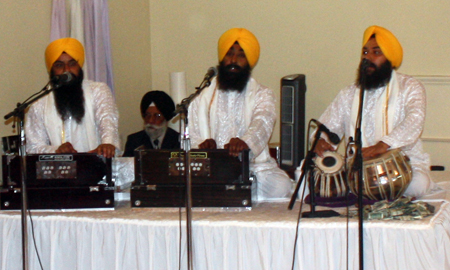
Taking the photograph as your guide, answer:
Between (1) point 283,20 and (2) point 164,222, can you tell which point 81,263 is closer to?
(2) point 164,222

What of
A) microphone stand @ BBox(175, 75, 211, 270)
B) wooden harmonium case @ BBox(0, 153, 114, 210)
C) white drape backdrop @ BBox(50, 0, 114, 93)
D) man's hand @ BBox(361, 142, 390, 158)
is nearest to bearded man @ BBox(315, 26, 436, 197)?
man's hand @ BBox(361, 142, 390, 158)

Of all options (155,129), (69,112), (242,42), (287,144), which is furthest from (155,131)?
(242,42)

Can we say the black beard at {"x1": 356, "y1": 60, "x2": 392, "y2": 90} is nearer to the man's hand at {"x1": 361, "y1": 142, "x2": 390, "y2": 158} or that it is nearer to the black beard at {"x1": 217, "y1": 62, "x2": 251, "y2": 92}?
the man's hand at {"x1": 361, "y1": 142, "x2": 390, "y2": 158}

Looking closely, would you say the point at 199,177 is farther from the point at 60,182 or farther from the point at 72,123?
the point at 72,123

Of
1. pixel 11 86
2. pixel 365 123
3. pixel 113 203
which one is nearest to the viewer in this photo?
pixel 113 203

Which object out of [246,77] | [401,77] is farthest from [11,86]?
[401,77]

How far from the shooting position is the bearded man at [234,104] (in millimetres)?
4613

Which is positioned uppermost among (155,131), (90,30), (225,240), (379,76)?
(90,30)

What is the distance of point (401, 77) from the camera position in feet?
14.6

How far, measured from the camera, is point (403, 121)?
4195 millimetres

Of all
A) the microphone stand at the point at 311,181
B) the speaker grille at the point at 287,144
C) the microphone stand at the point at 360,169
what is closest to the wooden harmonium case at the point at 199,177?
the microphone stand at the point at 311,181

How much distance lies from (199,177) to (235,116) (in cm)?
93

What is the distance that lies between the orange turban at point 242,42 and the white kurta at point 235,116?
8.1 inches

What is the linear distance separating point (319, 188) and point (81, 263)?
1647 mm
